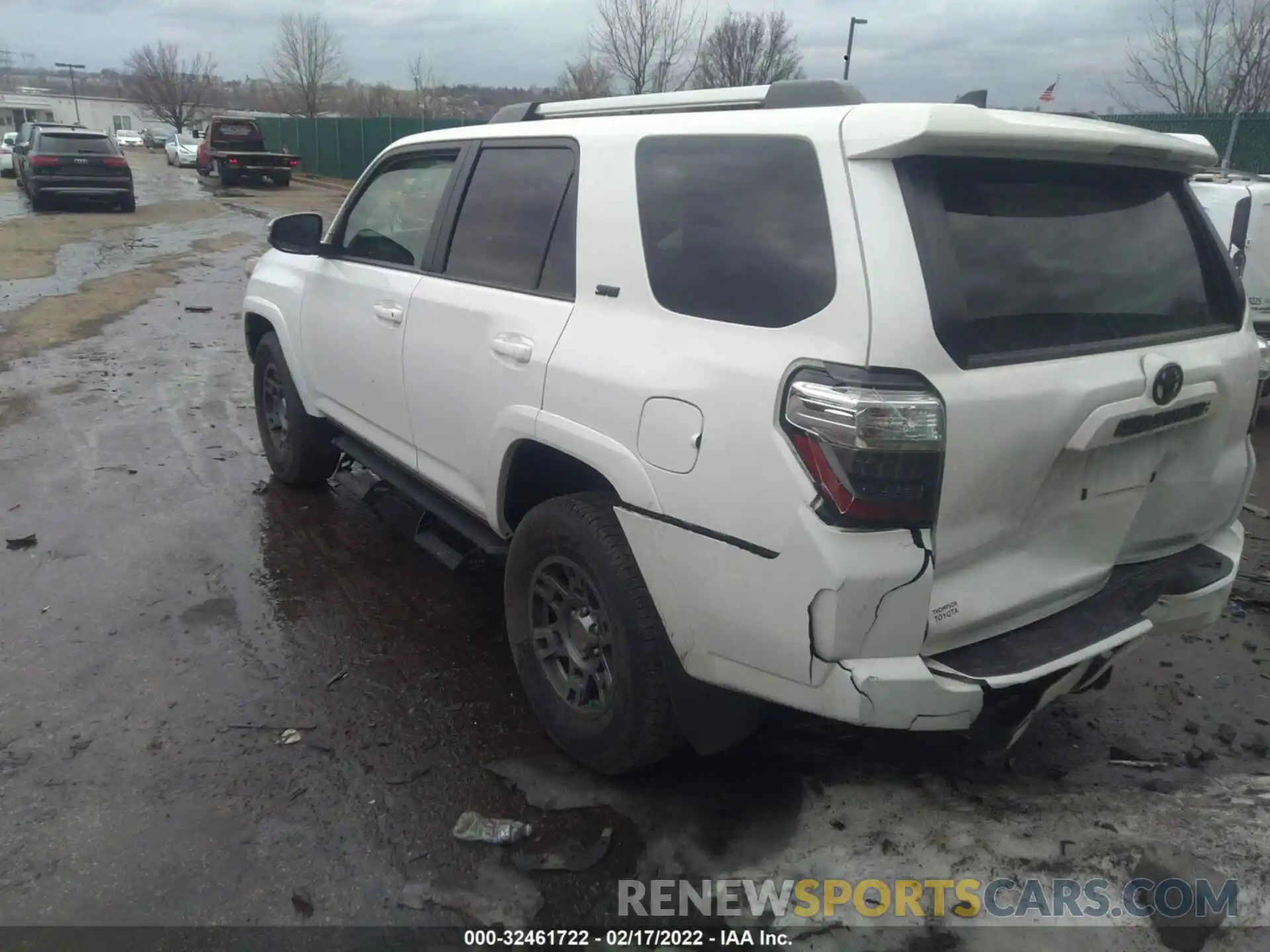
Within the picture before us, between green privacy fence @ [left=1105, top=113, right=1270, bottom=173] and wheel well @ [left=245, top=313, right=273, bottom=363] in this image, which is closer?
wheel well @ [left=245, top=313, right=273, bottom=363]

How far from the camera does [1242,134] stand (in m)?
15.9

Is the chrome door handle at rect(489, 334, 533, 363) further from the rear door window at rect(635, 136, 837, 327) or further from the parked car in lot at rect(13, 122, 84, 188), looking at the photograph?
the parked car in lot at rect(13, 122, 84, 188)

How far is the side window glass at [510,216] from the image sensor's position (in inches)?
131

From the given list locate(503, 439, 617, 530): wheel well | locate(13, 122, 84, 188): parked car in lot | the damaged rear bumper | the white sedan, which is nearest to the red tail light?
the damaged rear bumper

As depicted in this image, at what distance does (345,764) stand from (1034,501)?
230 centimetres

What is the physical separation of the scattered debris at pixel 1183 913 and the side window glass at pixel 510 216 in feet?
8.34

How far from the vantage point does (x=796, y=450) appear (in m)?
2.30

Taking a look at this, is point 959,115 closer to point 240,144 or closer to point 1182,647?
point 1182,647

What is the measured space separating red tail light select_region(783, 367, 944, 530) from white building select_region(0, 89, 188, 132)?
9919 cm

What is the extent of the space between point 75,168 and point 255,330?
19.4 metres

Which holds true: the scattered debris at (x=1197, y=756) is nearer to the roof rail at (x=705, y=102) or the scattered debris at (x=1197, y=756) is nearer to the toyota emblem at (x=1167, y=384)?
the toyota emblem at (x=1167, y=384)

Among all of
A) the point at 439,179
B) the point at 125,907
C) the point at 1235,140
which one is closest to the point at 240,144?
the point at 1235,140

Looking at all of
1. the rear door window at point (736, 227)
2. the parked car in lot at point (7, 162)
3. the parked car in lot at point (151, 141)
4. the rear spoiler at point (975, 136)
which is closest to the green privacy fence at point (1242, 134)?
the rear spoiler at point (975, 136)

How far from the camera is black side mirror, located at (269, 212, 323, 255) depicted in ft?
15.8
